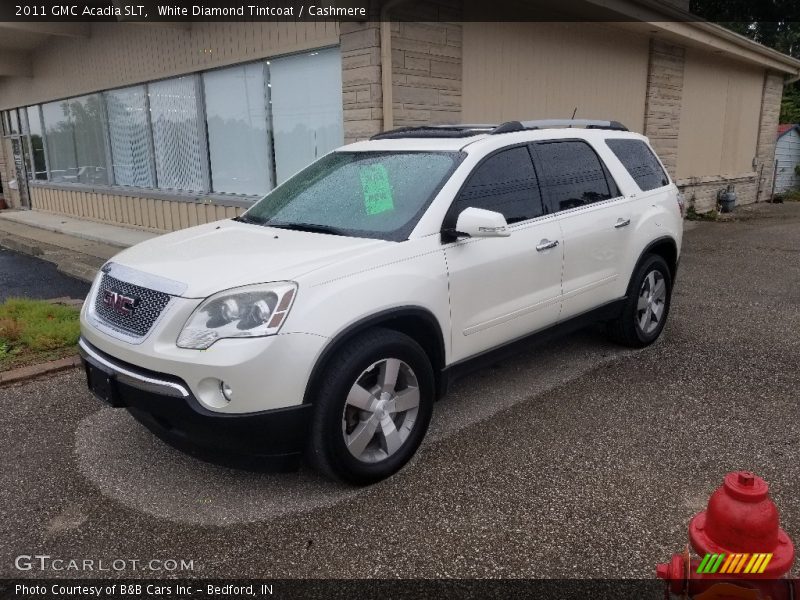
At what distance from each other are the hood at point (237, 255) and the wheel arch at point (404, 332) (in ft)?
1.13

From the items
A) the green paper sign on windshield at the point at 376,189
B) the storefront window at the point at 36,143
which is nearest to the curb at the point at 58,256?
the storefront window at the point at 36,143

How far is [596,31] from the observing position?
1019 cm

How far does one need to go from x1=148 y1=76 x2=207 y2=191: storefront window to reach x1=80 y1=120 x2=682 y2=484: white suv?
652 cm

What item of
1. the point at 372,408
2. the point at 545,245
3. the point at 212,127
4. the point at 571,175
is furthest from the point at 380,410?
the point at 212,127

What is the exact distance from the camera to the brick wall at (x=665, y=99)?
39.2ft

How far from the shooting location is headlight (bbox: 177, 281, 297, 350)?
2883mm

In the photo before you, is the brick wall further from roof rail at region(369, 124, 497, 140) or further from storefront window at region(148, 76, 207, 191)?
roof rail at region(369, 124, 497, 140)

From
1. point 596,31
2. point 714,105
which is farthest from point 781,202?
point 596,31

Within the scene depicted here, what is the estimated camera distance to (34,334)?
5492 millimetres

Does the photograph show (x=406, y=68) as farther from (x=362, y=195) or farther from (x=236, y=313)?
(x=236, y=313)

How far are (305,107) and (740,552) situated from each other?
7642 millimetres

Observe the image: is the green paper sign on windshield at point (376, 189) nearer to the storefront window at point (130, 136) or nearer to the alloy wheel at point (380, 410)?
the alloy wheel at point (380, 410)

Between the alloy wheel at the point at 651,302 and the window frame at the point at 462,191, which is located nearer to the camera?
the window frame at the point at 462,191

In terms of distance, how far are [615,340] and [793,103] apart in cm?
2912
